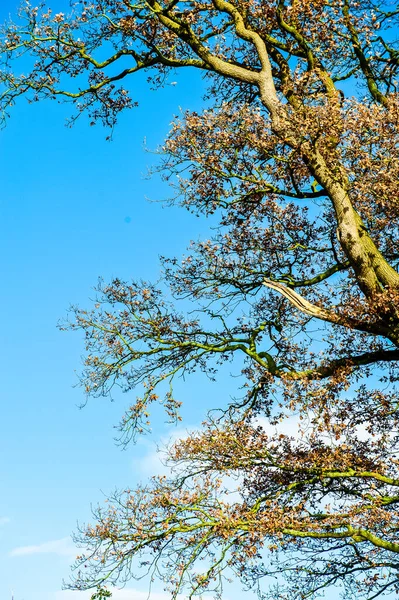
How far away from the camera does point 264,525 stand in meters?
12.1

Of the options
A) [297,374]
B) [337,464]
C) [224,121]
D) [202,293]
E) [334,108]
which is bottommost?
[337,464]

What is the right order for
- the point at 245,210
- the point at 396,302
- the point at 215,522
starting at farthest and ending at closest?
the point at 245,210 → the point at 215,522 → the point at 396,302

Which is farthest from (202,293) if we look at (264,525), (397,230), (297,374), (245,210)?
(264,525)

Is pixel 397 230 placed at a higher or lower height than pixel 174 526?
higher

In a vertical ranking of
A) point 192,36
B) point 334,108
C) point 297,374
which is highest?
point 192,36

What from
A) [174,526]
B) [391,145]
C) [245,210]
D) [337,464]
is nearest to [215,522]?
[174,526]

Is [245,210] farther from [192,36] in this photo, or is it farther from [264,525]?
[264,525]

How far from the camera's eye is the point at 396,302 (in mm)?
11922

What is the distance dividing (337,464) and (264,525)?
1.99m

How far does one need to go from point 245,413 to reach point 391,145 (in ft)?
21.2

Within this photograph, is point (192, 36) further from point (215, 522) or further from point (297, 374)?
point (215, 522)

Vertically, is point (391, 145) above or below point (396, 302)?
above

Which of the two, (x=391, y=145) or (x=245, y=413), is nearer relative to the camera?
(x=391, y=145)

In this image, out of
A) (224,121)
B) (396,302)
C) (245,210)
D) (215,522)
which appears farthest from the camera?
(245,210)
